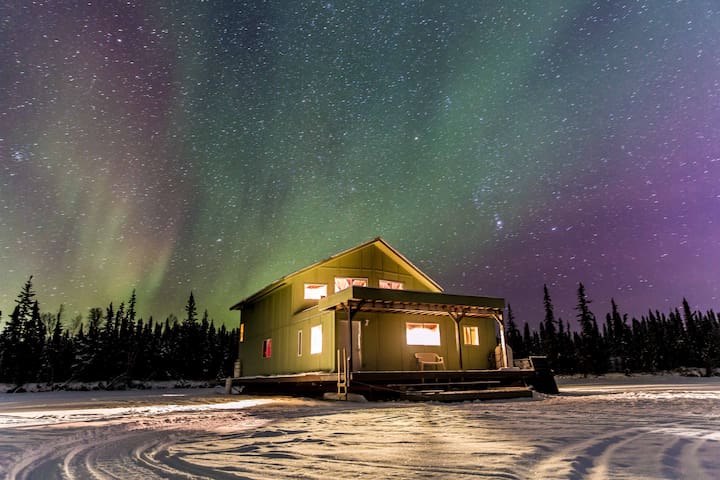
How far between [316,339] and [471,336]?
289 inches

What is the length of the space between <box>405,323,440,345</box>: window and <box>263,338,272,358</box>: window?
7.87m

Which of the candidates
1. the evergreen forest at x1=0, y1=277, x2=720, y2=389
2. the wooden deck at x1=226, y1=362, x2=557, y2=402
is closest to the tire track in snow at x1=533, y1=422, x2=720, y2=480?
the wooden deck at x1=226, y1=362, x2=557, y2=402

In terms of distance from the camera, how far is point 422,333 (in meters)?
20.4

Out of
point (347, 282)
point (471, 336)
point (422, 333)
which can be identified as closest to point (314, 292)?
point (347, 282)

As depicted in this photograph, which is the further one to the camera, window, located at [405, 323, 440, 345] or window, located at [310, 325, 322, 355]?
window, located at [405, 323, 440, 345]

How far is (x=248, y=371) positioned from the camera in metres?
26.7

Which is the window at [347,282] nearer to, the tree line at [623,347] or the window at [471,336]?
the window at [471,336]

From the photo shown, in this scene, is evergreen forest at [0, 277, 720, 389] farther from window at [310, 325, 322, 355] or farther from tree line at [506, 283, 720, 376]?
window at [310, 325, 322, 355]

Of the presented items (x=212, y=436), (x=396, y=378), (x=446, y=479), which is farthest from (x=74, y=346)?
(x=446, y=479)

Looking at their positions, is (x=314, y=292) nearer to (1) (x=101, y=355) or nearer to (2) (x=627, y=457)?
(2) (x=627, y=457)

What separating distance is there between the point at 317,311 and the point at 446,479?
15776 millimetres

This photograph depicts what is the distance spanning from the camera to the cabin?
17.2 meters

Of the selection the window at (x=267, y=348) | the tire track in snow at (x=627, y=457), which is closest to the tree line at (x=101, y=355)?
the window at (x=267, y=348)

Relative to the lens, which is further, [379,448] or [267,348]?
[267,348]
